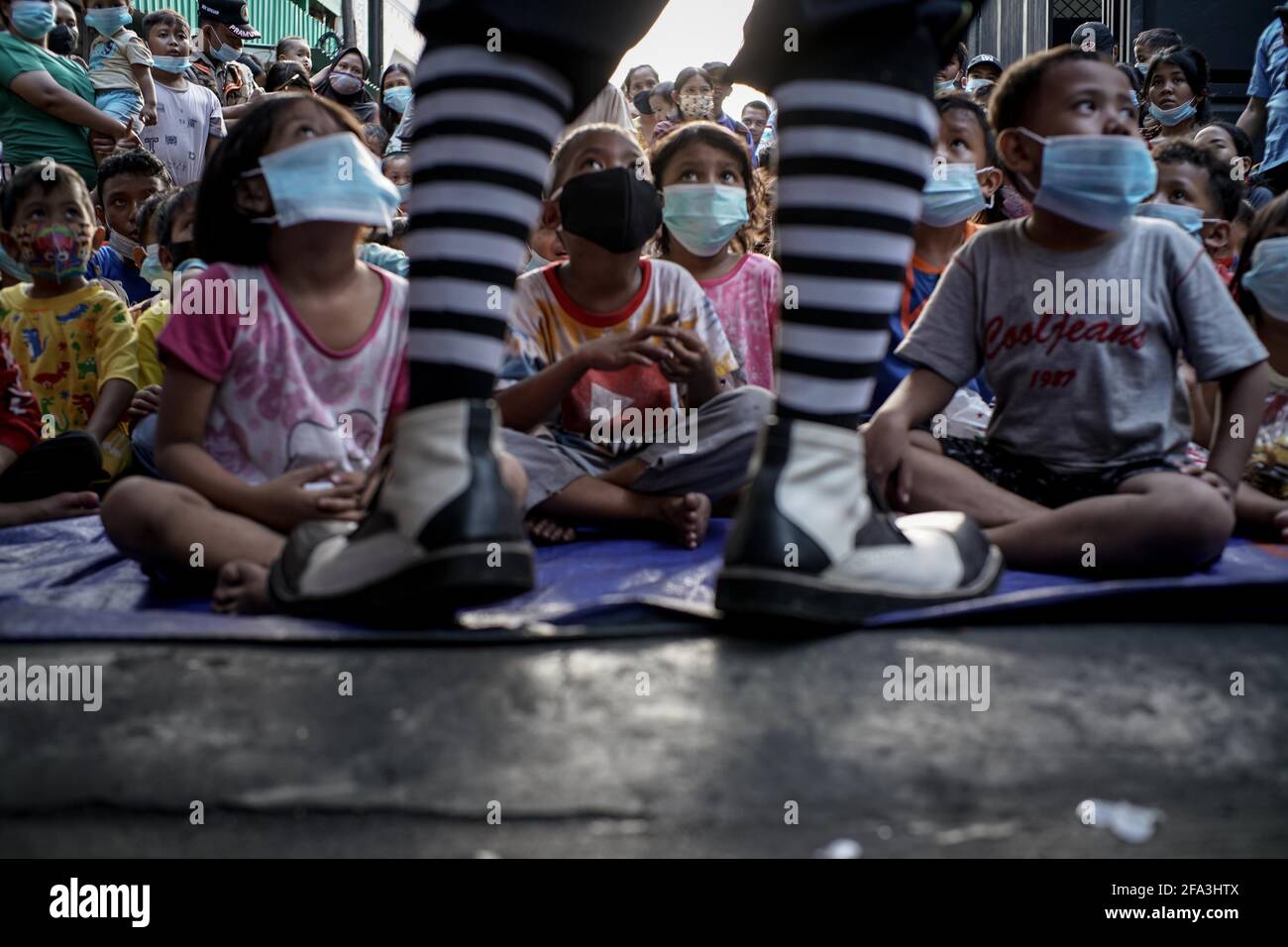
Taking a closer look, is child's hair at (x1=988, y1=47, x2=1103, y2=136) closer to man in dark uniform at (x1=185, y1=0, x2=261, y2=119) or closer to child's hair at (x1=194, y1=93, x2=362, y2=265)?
child's hair at (x1=194, y1=93, x2=362, y2=265)

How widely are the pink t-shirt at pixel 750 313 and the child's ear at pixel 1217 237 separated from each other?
4.43ft

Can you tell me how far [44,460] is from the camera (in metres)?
3.13

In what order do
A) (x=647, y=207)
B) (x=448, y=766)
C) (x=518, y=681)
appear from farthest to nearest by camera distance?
(x=647, y=207)
(x=518, y=681)
(x=448, y=766)

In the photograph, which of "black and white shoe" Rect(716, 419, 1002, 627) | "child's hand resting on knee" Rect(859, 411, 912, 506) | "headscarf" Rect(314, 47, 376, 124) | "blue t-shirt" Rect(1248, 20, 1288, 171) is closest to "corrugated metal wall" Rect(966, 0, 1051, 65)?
"blue t-shirt" Rect(1248, 20, 1288, 171)

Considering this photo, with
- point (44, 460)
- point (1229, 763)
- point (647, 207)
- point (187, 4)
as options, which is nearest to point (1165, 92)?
point (647, 207)

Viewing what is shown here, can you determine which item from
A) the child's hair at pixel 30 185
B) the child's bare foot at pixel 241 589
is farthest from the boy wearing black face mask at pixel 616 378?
the child's hair at pixel 30 185

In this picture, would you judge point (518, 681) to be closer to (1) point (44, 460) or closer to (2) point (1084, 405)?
(2) point (1084, 405)

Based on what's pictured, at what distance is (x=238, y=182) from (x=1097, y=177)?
1664mm

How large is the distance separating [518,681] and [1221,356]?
5.54 ft

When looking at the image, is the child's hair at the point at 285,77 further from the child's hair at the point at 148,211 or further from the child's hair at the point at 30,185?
the child's hair at the point at 30,185

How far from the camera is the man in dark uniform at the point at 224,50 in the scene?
8531mm

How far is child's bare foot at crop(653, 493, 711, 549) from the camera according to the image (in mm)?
2654

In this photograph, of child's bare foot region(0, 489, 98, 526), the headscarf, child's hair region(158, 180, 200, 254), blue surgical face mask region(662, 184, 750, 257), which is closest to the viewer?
child's bare foot region(0, 489, 98, 526)

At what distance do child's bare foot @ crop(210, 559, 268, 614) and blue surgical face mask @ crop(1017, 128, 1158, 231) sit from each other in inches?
65.7
